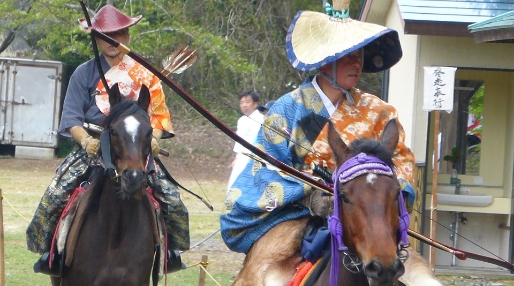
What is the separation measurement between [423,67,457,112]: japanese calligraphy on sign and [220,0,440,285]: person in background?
4.38 meters

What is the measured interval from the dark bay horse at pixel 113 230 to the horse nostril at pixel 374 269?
2.61 metres

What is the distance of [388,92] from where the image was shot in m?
13.1

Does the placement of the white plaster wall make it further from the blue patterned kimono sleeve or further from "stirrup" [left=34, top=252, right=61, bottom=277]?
the blue patterned kimono sleeve

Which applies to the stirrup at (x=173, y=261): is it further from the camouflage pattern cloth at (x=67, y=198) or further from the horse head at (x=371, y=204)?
the horse head at (x=371, y=204)

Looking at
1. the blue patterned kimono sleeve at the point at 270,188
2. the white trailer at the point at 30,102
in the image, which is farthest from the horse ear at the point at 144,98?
the white trailer at the point at 30,102

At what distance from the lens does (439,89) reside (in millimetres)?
9398

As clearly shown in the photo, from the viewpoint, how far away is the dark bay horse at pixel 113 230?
6047 mm

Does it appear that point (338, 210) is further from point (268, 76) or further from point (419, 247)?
point (268, 76)

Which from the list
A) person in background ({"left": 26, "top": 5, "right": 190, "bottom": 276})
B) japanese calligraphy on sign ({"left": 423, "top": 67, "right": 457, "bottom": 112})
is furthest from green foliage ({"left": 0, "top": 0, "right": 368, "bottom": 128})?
person in background ({"left": 26, "top": 5, "right": 190, "bottom": 276})

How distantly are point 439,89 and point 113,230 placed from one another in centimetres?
450

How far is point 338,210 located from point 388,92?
30.8ft

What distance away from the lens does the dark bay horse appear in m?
6.05

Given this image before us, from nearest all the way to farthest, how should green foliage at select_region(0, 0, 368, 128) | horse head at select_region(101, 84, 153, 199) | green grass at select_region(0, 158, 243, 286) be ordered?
horse head at select_region(101, 84, 153, 199) < green grass at select_region(0, 158, 243, 286) < green foliage at select_region(0, 0, 368, 128)

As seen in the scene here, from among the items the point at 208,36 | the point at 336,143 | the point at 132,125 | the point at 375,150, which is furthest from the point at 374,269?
the point at 208,36
